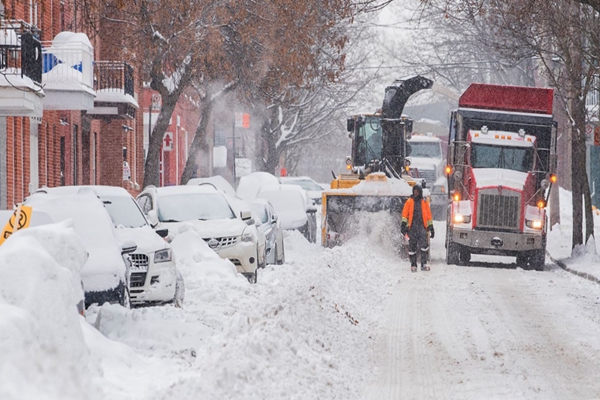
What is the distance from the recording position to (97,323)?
11.9 meters

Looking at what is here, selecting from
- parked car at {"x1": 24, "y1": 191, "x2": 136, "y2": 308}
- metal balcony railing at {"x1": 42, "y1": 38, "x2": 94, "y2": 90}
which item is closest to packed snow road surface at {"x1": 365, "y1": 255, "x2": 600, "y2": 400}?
parked car at {"x1": 24, "y1": 191, "x2": 136, "y2": 308}

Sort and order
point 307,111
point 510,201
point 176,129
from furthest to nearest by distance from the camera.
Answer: point 307,111 → point 176,129 → point 510,201

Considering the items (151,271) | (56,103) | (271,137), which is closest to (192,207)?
(151,271)

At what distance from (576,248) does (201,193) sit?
9.79 m

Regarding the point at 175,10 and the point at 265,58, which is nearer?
the point at 175,10

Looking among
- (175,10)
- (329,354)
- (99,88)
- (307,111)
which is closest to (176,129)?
(307,111)

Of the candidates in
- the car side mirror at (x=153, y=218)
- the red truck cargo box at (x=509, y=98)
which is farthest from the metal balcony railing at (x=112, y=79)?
the car side mirror at (x=153, y=218)

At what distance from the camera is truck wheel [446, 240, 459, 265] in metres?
24.7

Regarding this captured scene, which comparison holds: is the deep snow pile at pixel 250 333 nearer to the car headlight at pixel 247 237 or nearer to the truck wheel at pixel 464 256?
the car headlight at pixel 247 237

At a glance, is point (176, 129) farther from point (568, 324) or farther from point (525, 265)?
point (568, 324)

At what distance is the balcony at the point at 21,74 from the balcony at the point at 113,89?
10.1m

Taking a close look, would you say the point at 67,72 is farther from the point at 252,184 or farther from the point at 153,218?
the point at 252,184

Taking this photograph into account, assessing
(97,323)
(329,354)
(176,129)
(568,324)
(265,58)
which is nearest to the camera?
(329,354)

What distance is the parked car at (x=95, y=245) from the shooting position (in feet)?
41.2
